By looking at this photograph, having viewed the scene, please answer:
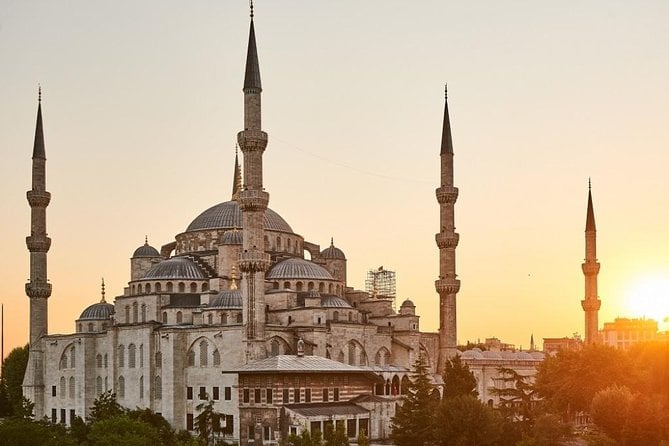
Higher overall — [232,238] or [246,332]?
[232,238]

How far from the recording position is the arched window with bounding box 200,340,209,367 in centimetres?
3934

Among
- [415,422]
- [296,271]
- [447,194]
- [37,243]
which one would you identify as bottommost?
[415,422]

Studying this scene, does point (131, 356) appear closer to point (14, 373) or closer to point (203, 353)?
point (203, 353)

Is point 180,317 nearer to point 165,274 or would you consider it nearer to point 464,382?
point 165,274

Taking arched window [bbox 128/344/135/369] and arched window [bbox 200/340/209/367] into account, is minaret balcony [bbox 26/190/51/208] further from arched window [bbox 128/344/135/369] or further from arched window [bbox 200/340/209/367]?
arched window [bbox 200/340/209/367]

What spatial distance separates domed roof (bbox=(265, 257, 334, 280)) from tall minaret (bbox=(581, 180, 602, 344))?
48.3 feet

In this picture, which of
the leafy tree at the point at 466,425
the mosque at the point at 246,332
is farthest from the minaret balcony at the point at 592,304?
the leafy tree at the point at 466,425

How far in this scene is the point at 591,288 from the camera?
50594 millimetres

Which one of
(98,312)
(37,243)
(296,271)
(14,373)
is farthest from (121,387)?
(14,373)

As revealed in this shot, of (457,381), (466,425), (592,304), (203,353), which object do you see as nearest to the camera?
(466,425)

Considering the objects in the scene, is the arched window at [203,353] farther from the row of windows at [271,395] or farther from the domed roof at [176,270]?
the domed roof at [176,270]

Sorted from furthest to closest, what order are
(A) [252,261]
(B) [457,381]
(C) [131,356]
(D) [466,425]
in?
(C) [131,356], (A) [252,261], (B) [457,381], (D) [466,425]

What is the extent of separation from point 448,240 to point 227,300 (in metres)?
11.0

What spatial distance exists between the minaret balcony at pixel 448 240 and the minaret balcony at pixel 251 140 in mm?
10665
